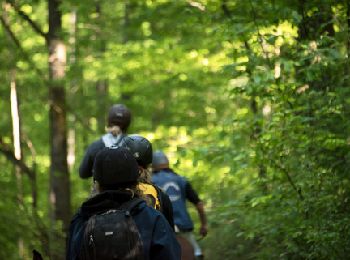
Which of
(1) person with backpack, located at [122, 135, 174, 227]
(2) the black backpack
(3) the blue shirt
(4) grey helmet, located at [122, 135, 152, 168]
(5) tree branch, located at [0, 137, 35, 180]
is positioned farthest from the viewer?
(5) tree branch, located at [0, 137, 35, 180]

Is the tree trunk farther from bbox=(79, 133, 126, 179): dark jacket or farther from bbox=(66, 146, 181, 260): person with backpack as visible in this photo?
bbox=(66, 146, 181, 260): person with backpack

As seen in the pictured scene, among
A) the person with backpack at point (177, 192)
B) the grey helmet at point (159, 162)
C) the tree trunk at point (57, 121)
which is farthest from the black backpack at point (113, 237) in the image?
the tree trunk at point (57, 121)

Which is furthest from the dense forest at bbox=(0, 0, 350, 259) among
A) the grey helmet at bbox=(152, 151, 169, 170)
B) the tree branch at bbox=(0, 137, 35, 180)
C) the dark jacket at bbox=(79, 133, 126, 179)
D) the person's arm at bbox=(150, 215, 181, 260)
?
the person's arm at bbox=(150, 215, 181, 260)

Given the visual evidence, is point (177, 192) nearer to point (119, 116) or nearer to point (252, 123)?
point (252, 123)

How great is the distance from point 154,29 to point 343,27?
31.1 ft

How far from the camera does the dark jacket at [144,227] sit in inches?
152

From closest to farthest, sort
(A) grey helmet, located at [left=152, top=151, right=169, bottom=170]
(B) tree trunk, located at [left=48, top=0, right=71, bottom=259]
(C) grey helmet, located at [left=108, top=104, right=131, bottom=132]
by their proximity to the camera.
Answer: (C) grey helmet, located at [left=108, top=104, right=131, bottom=132] < (A) grey helmet, located at [left=152, top=151, right=169, bottom=170] < (B) tree trunk, located at [left=48, top=0, right=71, bottom=259]

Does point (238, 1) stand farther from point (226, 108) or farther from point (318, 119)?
point (226, 108)

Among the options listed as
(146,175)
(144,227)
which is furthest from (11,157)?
(144,227)

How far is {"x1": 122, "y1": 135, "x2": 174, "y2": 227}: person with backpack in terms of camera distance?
4.98 m

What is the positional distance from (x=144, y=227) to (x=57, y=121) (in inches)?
367

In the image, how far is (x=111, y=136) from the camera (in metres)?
7.05

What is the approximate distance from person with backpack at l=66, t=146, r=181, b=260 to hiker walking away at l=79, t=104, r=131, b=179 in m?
2.89

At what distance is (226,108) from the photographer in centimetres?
1805
